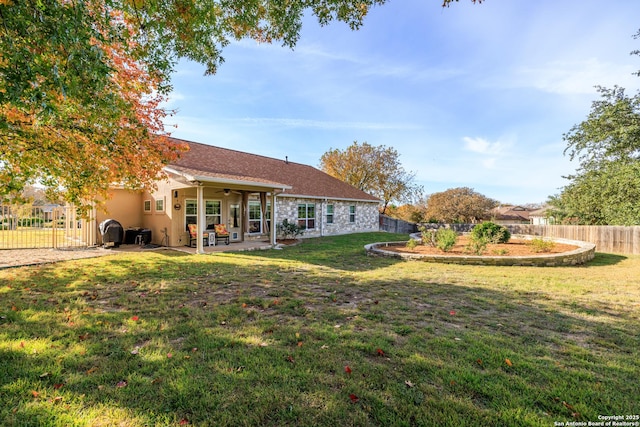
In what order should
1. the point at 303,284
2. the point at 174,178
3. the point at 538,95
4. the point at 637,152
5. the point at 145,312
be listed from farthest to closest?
the point at 637,152
the point at 538,95
the point at 174,178
the point at 303,284
the point at 145,312

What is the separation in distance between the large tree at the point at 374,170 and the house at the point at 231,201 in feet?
35.8

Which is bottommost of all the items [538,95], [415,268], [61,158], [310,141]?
[415,268]

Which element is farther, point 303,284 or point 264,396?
point 303,284

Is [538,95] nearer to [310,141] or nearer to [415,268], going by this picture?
[415,268]

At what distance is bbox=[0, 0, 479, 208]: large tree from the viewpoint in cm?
329

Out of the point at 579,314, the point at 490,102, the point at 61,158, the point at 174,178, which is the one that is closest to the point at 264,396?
the point at 579,314

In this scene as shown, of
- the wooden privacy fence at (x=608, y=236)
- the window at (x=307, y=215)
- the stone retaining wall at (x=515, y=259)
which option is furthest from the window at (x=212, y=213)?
the wooden privacy fence at (x=608, y=236)

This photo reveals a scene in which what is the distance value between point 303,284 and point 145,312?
2.83 metres

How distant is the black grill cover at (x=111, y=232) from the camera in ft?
37.2

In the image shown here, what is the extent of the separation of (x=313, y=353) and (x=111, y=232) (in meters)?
12.0

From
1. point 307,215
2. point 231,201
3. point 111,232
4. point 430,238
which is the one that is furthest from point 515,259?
point 111,232

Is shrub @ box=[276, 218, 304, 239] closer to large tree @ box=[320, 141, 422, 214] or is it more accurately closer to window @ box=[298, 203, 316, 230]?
window @ box=[298, 203, 316, 230]

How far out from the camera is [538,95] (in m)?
12.4

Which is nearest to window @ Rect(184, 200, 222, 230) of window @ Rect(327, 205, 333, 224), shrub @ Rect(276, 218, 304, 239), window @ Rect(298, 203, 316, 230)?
shrub @ Rect(276, 218, 304, 239)
